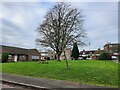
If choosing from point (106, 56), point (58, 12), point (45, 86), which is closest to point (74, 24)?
point (58, 12)

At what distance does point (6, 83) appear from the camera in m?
12.0

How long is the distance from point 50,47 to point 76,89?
37040mm

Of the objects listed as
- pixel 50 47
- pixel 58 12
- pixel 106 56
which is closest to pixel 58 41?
pixel 50 47

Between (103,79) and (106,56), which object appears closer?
(103,79)

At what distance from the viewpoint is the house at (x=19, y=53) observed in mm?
56219

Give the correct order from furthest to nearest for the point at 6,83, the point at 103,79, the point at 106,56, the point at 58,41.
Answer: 1. the point at 106,56
2. the point at 58,41
3. the point at 103,79
4. the point at 6,83

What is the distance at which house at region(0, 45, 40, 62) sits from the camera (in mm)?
56219

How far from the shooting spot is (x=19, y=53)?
61.2 m

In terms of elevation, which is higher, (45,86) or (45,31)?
(45,31)

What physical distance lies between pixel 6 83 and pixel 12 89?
2.05 metres

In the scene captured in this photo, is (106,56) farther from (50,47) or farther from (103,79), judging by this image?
(103,79)

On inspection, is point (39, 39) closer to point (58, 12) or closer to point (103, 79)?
point (58, 12)

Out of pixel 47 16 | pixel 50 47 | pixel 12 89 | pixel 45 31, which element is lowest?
pixel 12 89

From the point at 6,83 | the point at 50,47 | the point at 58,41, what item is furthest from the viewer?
the point at 50,47
